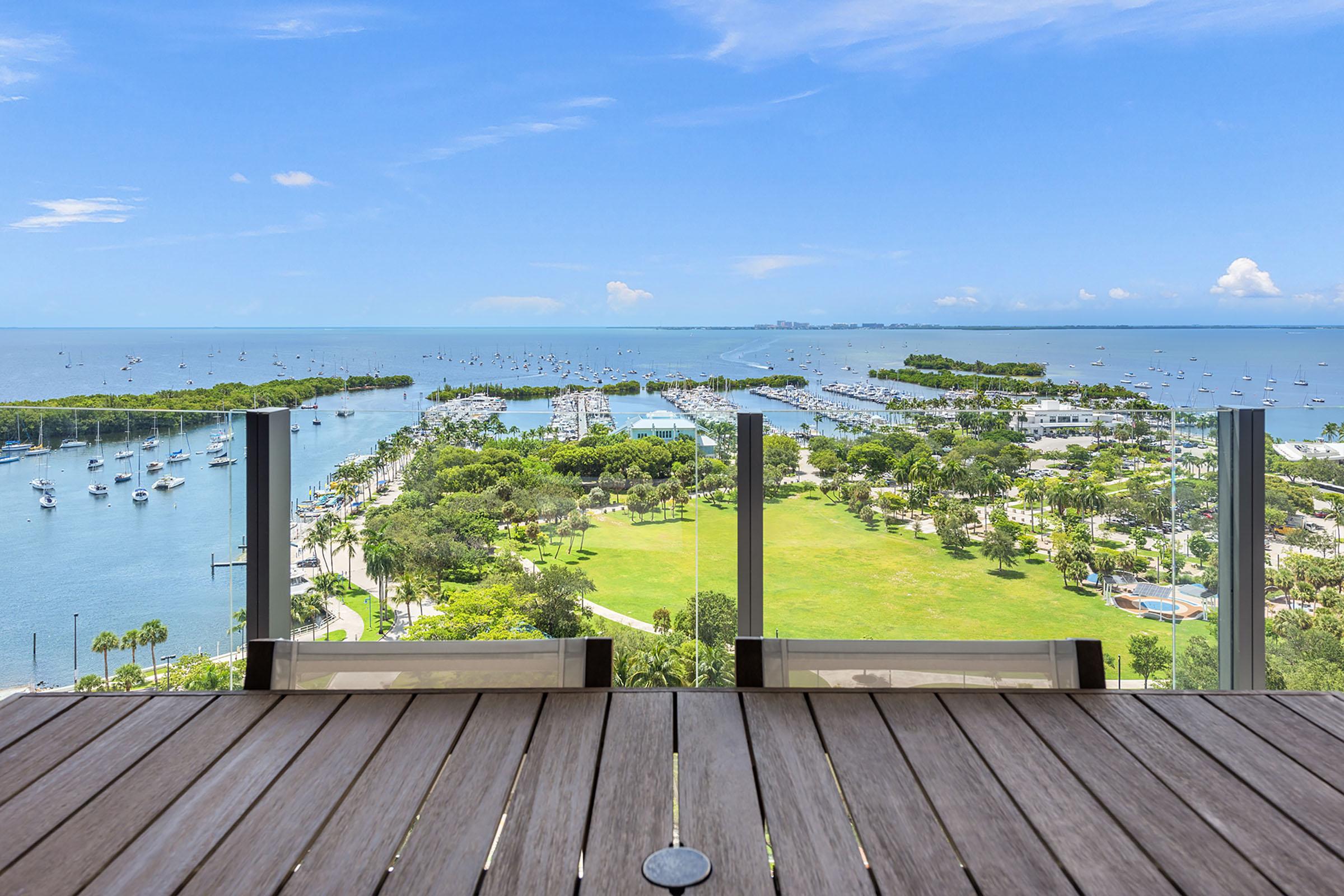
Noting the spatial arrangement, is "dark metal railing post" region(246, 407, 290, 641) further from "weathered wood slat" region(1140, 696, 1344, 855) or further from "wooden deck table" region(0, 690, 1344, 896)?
"weathered wood slat" region(1140, 696, 1344, 855)

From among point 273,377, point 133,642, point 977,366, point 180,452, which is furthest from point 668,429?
point 273,377

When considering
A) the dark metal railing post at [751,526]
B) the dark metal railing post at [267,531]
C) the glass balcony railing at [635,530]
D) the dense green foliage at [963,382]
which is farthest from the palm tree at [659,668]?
the dense green foliage at [963,382]

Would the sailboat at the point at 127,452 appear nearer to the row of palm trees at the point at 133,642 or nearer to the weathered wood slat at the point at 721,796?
the row of palm trees at the point at 133,642

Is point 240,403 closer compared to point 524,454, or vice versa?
point 240,403

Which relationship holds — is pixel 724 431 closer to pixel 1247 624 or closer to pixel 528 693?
pixel 528 693

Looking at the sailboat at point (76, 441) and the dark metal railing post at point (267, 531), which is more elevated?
the sailboat at point (76, 441)

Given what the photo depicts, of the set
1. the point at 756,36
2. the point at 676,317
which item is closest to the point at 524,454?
the point at 756,36
